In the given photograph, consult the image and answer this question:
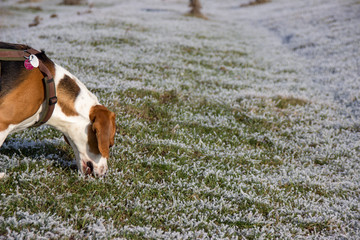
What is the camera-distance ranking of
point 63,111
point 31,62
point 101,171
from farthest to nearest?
point 101,171 < point 63,111 < point 31,62

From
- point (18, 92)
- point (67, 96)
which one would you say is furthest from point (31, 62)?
point (67, 96)

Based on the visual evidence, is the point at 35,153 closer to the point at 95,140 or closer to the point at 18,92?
the point at 95,140

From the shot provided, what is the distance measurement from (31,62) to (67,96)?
74 cm

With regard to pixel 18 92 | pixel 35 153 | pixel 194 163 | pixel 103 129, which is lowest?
pixel 194 163

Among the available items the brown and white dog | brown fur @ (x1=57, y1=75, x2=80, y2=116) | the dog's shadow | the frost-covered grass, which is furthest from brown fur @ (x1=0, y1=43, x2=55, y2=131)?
the dog's shadow

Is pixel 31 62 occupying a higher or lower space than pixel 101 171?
higher

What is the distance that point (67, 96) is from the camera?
435 centimetres

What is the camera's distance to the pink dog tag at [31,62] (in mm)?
3842

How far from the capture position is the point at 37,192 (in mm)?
4141

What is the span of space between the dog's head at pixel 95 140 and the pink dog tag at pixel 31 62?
1.08 meters

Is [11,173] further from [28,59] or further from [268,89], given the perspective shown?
[268,89]

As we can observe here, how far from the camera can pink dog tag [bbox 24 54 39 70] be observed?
3.84 metres

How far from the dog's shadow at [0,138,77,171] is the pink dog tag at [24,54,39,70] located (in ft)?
6.16

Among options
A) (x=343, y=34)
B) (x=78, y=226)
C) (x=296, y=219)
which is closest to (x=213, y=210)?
(x=296, y=219)
